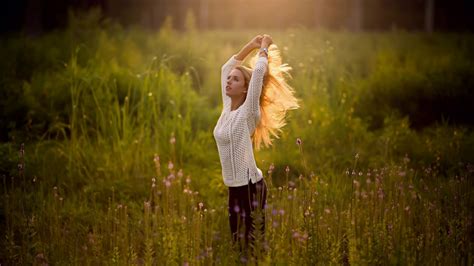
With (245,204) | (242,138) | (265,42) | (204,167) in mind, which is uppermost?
(265,42)

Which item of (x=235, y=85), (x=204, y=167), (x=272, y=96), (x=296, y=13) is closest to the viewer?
(x=235, y=85)

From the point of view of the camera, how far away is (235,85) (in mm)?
3971

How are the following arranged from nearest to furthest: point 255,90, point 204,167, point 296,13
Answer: point 255,90 → point 204,167 → point 296,13

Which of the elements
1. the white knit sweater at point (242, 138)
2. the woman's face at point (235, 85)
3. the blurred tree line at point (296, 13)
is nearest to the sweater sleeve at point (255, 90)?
the white knit sweater at point (242, 138)

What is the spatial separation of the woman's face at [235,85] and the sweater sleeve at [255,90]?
0.15 metres

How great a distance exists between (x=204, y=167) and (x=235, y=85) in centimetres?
239

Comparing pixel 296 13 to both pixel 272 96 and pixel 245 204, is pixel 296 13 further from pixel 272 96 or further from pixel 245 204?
pixel 245 204

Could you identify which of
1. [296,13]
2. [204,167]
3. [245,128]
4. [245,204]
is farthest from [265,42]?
[296,13]

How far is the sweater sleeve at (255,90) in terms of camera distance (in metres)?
3.82

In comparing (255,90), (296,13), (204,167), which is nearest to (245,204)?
(255,90)

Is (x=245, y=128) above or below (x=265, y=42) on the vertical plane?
below

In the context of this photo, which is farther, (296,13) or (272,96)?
(296,13)

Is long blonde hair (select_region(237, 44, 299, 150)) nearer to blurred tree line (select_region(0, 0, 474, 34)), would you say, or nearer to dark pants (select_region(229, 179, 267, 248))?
dark pants (select_region(229, 179, 267, 248))

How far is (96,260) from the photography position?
12.4 feet
